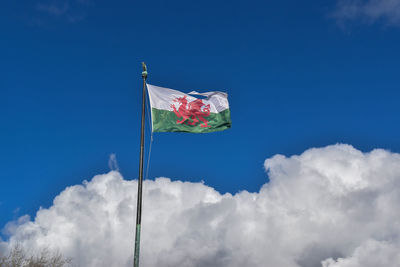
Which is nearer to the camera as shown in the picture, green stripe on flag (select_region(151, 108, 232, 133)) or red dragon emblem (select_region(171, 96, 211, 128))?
green stripe on flag (select_region(151, 108, 232, 133))

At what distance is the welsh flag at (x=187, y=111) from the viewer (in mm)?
20000

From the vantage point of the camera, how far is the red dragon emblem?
20719 millimetres

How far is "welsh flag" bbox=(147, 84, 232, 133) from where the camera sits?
2000cm

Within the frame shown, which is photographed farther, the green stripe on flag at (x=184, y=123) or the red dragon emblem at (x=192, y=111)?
the red dragon emblem at (x=192, y=111)

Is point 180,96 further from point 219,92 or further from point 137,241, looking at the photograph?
point 137,241

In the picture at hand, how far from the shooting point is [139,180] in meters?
16.8

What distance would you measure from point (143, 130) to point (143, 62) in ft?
11.6

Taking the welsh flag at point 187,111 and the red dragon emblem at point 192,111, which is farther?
the red dragon emblem at point 192,111

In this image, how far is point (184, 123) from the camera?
2067cm

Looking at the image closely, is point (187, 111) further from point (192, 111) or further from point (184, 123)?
point (184, 123)

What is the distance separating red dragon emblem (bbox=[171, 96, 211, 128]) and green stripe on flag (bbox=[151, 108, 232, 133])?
0.17 metres

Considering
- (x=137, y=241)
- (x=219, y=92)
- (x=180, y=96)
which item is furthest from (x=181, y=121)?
(x=137, y=241)

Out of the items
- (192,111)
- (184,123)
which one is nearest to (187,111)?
(192,111)

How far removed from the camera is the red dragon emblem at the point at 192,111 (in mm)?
20719
